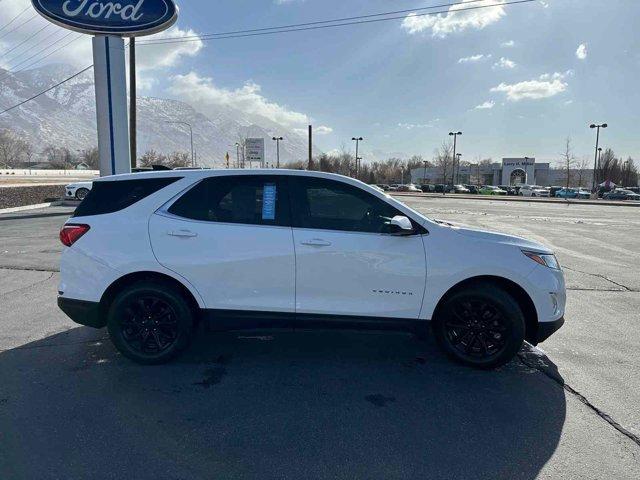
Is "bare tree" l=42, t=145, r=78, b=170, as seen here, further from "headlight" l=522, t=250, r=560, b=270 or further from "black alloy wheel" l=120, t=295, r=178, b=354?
"headlight" l=522, t=250, r=560, b=270

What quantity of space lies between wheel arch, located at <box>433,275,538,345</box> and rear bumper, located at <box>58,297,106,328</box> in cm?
317

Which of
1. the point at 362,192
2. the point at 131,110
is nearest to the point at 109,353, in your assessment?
the point at 362,192

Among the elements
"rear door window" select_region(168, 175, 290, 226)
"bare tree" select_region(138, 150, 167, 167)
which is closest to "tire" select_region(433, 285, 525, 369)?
"rear door window" select_region(168, 175, 290, 226)

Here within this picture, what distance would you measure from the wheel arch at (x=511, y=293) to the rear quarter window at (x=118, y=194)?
110 inches

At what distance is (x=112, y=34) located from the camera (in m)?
14.2

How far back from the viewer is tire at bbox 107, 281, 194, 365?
382 cm

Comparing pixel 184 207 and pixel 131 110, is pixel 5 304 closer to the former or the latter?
pixel 184 207

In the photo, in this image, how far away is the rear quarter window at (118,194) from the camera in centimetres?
391

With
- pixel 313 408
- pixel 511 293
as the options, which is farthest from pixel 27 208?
pixel 511 293

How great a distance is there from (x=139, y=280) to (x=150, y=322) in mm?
410

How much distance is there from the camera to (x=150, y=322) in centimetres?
390

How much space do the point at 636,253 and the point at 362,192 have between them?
33.1 feet

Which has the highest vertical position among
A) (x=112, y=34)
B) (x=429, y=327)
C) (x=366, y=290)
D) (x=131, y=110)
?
(x=112, y=34)

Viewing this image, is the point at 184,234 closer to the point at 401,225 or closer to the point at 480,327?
the point at 401,225
